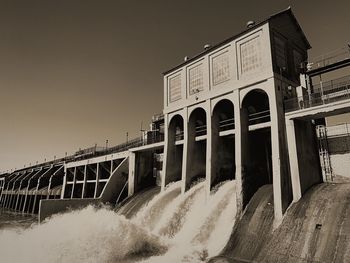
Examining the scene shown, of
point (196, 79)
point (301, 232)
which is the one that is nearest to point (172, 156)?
point (196, 79)

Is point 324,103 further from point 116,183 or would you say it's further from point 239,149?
point 116,183

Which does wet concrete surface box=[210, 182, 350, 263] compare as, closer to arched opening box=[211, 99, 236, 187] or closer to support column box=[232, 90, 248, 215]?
support column box=[232, 90, 248, 215]

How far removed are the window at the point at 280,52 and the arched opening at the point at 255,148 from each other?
2.38 meters

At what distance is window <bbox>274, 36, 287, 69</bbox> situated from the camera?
2086 cm

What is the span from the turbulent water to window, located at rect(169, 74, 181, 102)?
9150mm

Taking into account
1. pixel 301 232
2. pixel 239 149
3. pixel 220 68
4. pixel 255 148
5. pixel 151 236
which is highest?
pixel 220 68

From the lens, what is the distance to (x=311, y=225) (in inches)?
581

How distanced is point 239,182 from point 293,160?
12.9 ft

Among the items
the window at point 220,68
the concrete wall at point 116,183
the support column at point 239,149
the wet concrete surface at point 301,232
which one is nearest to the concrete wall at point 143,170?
the concrete wall at point 116,183

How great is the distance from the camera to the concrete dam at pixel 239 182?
15.8m

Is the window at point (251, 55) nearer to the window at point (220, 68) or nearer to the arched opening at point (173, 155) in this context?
the window at point (220, 68)

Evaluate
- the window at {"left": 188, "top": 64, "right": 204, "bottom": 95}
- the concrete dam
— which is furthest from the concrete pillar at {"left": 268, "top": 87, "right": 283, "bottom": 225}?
the window at {"left": 188, "top": 64, "right": 204, "bottom": 95}

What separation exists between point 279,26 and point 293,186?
1221 centimetres

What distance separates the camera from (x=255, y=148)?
23.2 m
